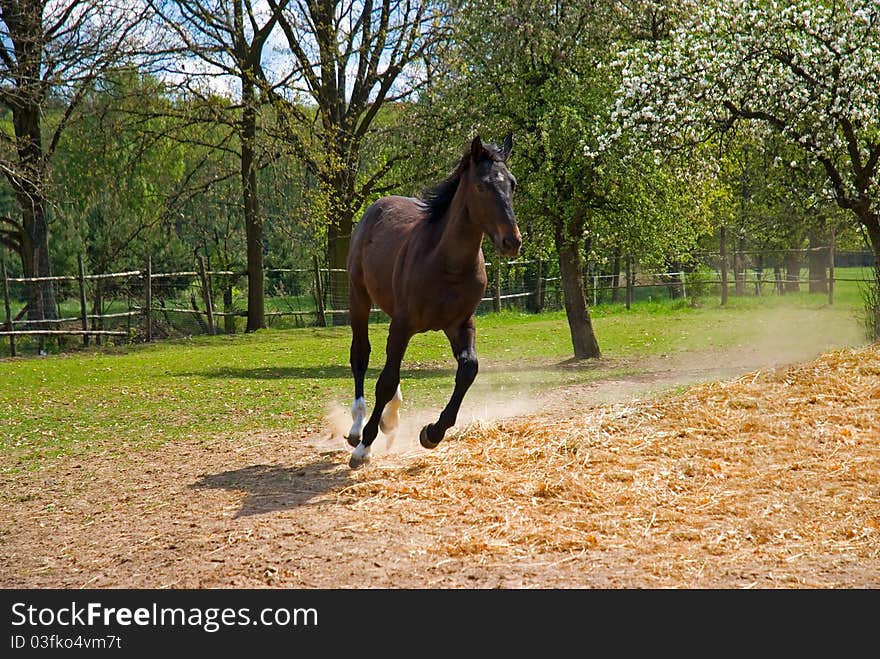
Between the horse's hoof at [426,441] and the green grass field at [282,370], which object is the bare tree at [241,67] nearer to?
the green grass field at [282,370]

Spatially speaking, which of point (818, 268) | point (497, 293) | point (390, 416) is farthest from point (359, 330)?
point (818, 268)

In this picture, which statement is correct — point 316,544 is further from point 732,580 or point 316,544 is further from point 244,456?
point 244,456

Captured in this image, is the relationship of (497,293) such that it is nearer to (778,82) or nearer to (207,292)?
(207,292)

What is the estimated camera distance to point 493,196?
605 cm

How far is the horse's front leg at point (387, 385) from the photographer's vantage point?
6.89 m

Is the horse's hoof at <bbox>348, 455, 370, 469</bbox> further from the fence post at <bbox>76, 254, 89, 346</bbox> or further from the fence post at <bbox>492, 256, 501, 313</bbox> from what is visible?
the fence post at <bbox>492, 256, 501, 313</bbox>

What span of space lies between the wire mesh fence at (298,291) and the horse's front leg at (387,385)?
50.9 feet

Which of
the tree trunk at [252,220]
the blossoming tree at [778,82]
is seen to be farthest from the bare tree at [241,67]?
the blossoming tree at [778,82]

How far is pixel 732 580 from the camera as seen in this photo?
427 centimetres

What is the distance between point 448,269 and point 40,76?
52.8 feet

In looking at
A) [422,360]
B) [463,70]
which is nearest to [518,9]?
[463,70]

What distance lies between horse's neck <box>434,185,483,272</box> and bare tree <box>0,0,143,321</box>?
41.3 ft

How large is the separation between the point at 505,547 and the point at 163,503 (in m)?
2.64

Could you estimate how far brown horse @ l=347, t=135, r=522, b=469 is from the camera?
20.2ft
